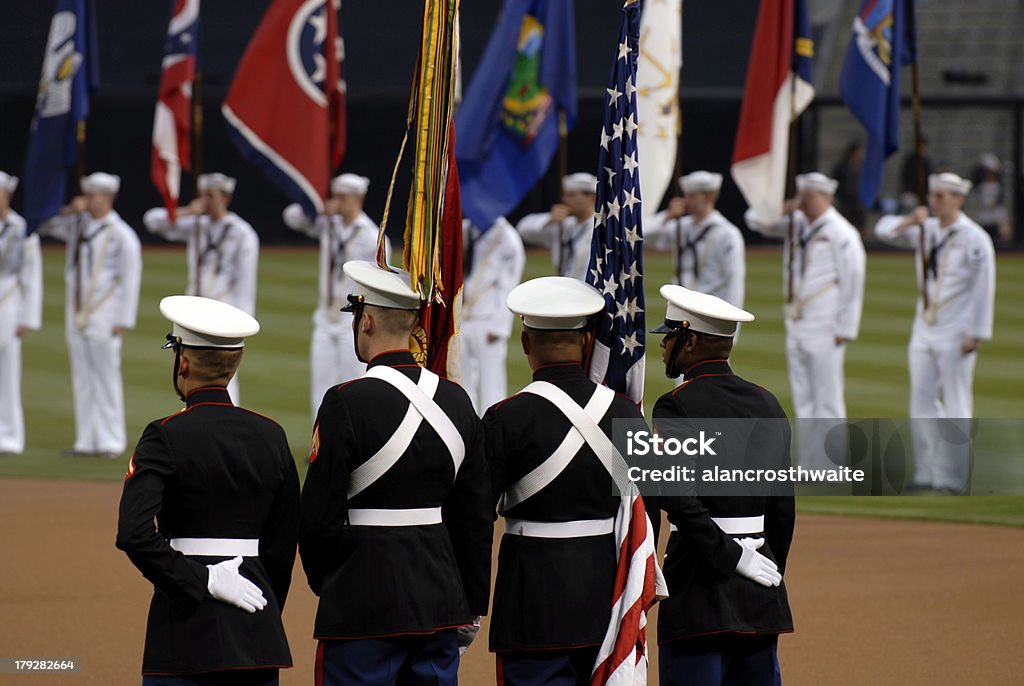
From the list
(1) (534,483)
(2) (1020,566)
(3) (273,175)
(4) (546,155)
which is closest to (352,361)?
(3) (273,175)

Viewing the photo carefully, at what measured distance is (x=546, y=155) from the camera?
9.84 meters

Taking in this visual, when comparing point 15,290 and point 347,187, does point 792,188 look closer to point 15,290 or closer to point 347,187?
point 347,187

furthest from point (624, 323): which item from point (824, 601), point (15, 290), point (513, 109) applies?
point (15, 290)

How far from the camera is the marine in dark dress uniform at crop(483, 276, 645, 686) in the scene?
4289 millimetres

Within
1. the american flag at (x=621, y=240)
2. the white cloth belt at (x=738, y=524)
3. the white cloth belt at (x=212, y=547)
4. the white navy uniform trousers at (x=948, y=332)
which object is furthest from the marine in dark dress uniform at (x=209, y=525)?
the white navy uniform trousers at (x=948, y=332)

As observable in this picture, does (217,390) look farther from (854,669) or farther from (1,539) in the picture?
(1,539)

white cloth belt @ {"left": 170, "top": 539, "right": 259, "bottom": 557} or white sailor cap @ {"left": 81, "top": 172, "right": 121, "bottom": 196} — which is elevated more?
white sailor cap @ {"left": 81, "top": 172, "right": 121, "bottom": 196}

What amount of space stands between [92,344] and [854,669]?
7.34 m

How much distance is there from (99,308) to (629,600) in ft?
27.9

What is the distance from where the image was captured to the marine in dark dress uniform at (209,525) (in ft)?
12.8

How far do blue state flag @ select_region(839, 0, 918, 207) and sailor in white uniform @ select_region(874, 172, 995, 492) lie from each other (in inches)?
19.0

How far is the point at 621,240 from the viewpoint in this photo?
4.78m

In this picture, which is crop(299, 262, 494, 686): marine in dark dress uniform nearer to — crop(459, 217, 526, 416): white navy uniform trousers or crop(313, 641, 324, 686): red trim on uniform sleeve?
crop(313, 641, 324, 686): red trim on uniform sleeve

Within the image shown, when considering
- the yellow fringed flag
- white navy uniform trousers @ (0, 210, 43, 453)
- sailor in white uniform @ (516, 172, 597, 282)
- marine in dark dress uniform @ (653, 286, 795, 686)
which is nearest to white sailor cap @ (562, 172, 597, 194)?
sailor in white uniform @ (516, 172, 597, 282)
